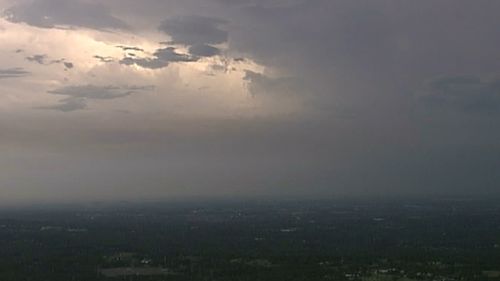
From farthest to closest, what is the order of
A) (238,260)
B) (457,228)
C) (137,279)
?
(457,228) < (238,260) < (137,279)

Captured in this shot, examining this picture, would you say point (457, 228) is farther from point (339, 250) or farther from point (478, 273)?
point (478, 273)

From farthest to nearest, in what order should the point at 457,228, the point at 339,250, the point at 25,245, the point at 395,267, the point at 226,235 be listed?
1. the point at 457,228
2. the point at 226,235
3. the point at 25,245
4. the point at 339,250
5. the point at 395,267

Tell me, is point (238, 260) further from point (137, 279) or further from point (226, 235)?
point (226, 235)

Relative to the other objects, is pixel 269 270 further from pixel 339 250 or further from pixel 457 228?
pixel 457 228

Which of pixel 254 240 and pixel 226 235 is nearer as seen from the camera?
pixel 254 240

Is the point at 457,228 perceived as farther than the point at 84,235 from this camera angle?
Yes

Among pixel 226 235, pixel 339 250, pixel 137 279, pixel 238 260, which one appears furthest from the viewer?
pixel 226 235

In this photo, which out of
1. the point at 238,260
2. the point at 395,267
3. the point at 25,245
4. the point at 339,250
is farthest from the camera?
the point at 25,245

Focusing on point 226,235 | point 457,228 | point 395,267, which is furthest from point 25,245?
point 457,228

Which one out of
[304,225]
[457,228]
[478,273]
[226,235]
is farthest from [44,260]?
[457,228]
